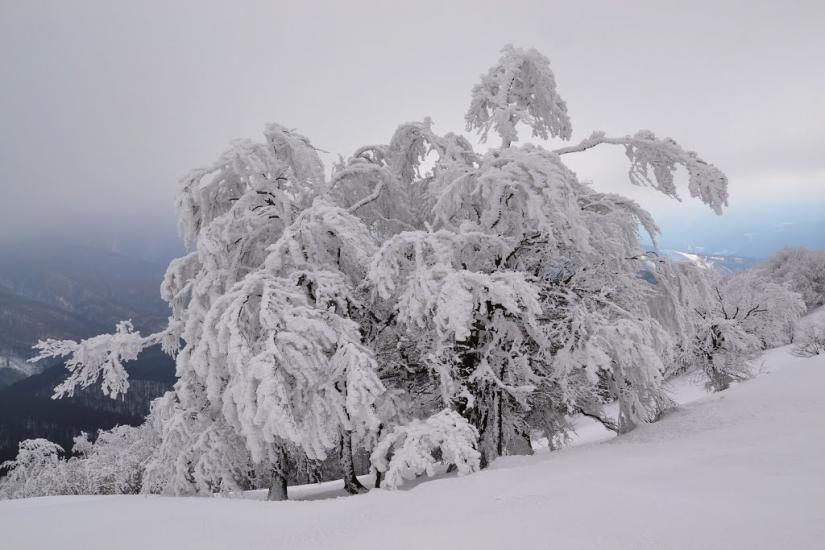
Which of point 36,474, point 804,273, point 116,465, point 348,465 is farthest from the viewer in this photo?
point 804,273

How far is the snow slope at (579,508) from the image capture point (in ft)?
9.41

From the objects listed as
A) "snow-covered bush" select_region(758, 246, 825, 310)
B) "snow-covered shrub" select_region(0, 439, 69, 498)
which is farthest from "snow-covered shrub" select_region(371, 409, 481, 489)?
"snow-covered bush" select_region(758, 246, 825, 310)

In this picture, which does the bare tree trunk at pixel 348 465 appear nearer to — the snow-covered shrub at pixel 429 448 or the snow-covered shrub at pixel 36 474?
the snow-covered shrub at pixel 429 448

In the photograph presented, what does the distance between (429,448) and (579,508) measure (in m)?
2.60

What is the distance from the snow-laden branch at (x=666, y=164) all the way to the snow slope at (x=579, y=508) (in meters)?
3.13

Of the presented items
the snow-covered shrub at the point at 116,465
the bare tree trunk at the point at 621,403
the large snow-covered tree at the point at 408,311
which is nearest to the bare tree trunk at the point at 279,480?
the large snow-covered tree at the point at 408,311

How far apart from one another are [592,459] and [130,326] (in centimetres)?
810

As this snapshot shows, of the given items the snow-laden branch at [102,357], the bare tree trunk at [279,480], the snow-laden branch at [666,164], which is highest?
the snow-laden branch at [666,164]

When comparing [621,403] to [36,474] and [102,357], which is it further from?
[36,474]

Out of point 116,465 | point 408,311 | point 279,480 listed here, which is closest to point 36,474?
point 116,465

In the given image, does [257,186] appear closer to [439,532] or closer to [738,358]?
[439,532]

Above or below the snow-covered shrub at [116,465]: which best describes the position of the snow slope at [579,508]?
above

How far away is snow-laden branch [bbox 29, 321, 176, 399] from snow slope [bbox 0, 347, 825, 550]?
232 cm

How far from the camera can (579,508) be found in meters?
3.29
